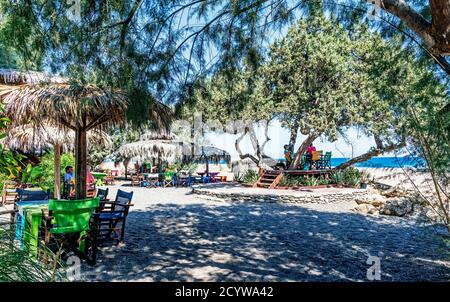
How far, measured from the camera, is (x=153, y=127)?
430 cm

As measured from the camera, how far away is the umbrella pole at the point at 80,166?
5.41 metres

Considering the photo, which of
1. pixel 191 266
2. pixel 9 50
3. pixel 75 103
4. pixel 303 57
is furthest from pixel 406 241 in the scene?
pixel 303 57

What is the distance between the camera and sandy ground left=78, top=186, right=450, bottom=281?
389cm

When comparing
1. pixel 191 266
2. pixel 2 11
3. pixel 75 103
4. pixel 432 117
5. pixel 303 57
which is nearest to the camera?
pixel 432 117

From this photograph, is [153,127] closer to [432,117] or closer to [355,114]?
[432,117]

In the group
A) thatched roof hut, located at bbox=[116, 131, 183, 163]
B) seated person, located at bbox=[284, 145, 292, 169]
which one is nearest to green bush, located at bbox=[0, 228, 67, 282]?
seated person, located at bbox=[284, 145, 292, 169]

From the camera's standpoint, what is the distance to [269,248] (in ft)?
17.0

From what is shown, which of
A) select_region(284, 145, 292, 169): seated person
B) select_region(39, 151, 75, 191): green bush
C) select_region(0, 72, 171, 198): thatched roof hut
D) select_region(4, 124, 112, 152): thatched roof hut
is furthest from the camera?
select_region(284, 145, 292, 169): seated person

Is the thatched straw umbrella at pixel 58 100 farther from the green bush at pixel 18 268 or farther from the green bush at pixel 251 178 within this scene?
the green bush at pixel 251 178

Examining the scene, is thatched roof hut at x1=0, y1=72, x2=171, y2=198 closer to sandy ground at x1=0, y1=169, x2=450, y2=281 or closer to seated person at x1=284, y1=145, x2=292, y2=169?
sandy ground at x1=0, y1=169, x2=450, y2=281

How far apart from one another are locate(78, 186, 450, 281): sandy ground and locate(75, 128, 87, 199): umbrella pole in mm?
1190

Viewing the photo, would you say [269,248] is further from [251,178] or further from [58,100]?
[251,178]

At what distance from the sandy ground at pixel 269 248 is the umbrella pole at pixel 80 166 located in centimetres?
119

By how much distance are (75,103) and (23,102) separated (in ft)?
2.59
